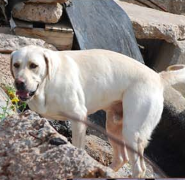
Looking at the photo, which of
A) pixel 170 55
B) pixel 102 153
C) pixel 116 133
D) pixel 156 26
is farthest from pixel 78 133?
pixel 170 55

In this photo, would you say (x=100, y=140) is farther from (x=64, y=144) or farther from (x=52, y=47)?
(x=64, y=144)

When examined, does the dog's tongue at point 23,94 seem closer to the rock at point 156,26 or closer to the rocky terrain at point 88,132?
the rocky terrain at point 88,132

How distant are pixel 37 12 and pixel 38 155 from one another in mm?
5149

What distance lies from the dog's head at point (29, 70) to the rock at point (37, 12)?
2642 mm

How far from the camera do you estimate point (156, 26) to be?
403 inches

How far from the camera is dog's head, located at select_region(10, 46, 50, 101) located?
5613mm

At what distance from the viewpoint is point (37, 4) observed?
331 inches

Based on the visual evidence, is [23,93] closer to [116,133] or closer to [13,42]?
[116,133]

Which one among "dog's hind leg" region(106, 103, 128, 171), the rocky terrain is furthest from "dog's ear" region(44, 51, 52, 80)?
"dog's hind leg" region(106, 103, 128, 171)

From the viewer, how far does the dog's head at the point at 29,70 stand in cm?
561

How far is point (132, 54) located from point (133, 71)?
11.2 feet

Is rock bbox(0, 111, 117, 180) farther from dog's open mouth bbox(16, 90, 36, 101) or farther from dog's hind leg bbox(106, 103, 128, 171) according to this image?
dog's hind leg bbox(106, 103, 128, 171)

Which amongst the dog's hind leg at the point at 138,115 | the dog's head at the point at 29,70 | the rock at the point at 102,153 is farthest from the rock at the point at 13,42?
the dog's hind leg at the point at 138,115

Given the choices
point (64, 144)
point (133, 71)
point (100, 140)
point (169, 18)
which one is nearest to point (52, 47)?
point (100, 140)
